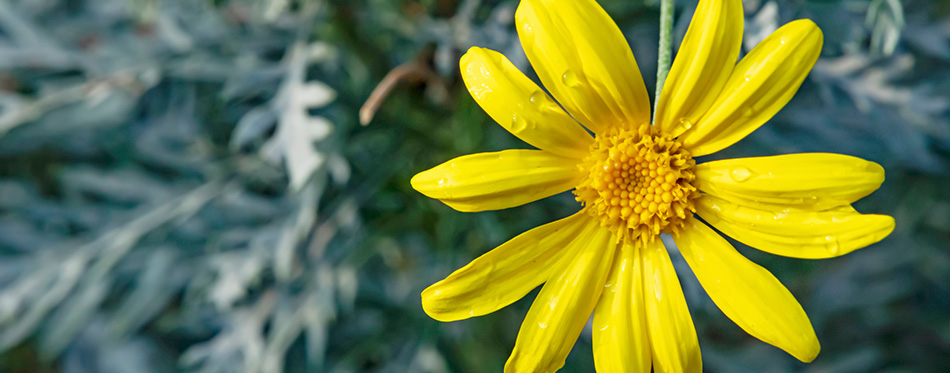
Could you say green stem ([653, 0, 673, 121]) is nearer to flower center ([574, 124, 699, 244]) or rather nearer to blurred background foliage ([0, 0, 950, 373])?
flower center ([574, 124, 699, 244])

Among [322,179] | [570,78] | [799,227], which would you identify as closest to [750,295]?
[799,227]

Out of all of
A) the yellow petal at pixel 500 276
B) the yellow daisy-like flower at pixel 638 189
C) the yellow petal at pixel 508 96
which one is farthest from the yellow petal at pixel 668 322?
the yellow petal at pixel 508 96

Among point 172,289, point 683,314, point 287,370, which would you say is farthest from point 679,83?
Result: point 172,289

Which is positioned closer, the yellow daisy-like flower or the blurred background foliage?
the yellow daisy-like flower

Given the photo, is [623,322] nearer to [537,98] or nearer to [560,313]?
[560,313]

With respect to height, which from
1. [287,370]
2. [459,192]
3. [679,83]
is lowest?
[287,370]

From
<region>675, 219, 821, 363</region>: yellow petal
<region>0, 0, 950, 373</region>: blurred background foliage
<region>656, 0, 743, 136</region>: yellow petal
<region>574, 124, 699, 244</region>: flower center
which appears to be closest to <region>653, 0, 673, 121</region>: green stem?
<region>656, 0, 743, 136</region>: yellow petal

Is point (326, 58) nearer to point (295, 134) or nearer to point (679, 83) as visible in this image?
point (295, 134)

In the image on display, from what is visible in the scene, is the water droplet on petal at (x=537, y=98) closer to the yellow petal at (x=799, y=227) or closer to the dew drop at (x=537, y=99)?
the dew drop at (x=537, y=99)
